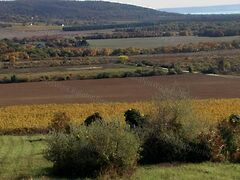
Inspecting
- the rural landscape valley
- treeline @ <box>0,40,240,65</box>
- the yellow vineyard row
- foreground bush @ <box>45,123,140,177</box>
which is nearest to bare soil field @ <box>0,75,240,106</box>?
the rural landscape valley

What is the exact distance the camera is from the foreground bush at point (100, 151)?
2161 cm

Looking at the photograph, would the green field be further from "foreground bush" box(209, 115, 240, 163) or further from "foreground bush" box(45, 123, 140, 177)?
"foreground bush" box(45, 123, 140, 177)

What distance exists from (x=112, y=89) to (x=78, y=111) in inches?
579

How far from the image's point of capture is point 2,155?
87.0 ft

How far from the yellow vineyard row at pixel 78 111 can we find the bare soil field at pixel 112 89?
350 centimetres

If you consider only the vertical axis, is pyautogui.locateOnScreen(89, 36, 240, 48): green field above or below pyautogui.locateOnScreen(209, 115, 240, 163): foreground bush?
below

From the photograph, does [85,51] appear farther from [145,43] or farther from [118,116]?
[118,116]

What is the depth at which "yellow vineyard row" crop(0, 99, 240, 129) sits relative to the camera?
4297cm

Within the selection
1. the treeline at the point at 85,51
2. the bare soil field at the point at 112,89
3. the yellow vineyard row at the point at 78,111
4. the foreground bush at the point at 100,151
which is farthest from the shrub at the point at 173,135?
the treeline at the point at 85,51

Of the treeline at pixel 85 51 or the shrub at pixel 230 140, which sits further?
the treeline at pixel 85 51

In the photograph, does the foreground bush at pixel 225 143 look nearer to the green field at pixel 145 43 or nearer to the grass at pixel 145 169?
the grass at pixel 145 169

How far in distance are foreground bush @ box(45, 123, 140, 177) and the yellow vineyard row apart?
18.4 metres

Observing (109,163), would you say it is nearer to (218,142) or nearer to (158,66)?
(218,142)

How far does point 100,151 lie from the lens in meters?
21.6
